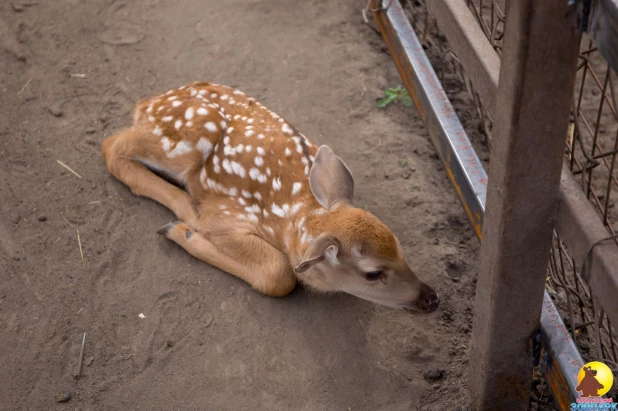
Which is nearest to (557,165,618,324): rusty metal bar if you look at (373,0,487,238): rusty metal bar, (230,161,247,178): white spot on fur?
(373,0,487,238): rusty metal bar

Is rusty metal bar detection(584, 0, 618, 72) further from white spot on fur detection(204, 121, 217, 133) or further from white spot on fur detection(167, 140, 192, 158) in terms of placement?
white spot on fur detection(167, 140, 192, 158)

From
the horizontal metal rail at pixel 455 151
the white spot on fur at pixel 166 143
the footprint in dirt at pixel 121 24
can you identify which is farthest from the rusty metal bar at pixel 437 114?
the footprint in dirt at pixel 121 24

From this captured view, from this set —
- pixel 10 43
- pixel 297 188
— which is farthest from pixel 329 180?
pixel 10 43

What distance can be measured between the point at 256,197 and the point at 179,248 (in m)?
0.51

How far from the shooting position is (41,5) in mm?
6027

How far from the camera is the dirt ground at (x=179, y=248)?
11.9ft

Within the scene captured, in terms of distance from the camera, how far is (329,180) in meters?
3.88

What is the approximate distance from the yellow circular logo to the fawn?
103 cm

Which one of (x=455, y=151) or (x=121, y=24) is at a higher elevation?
(x=455, y=151)

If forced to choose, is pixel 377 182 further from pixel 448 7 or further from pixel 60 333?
pixel 60 333

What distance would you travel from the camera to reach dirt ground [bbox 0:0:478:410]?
143 inches

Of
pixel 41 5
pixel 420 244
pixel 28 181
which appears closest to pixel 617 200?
pixel 420 244

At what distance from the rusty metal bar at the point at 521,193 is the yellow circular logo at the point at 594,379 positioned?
0.98 ft

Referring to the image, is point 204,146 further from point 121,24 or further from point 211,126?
point 121,24
